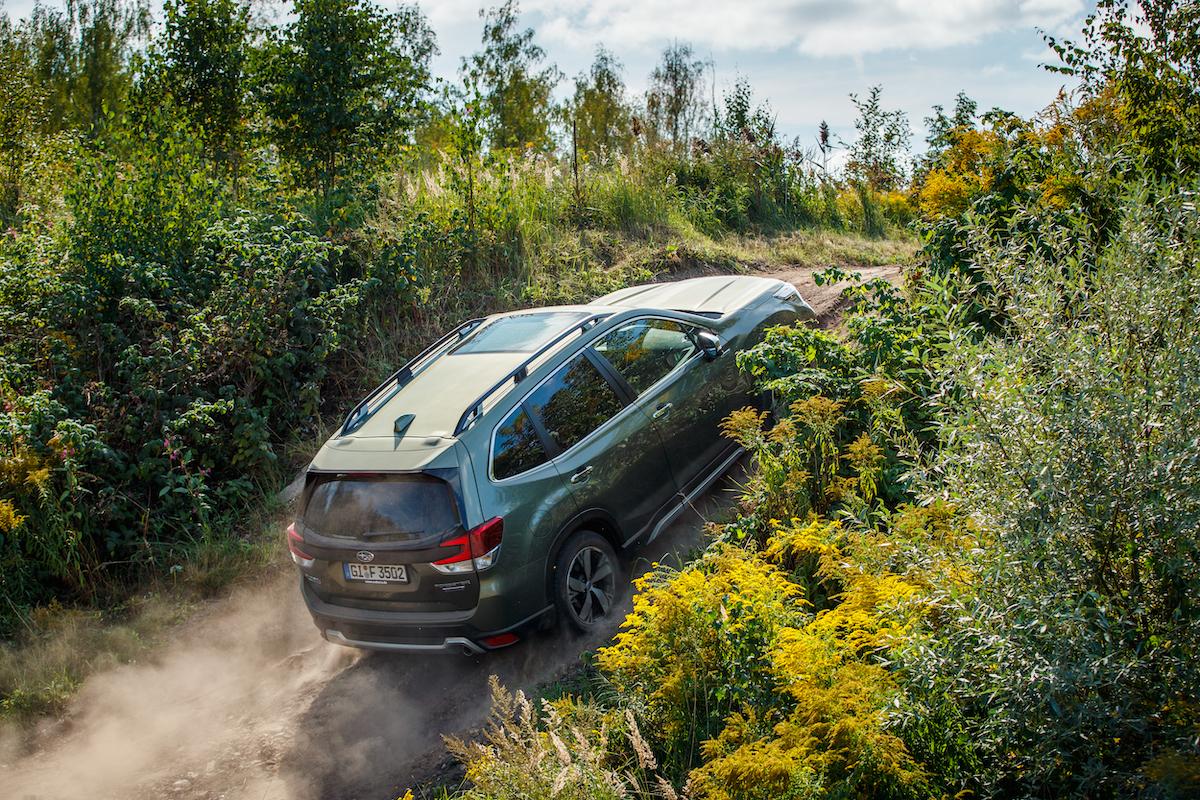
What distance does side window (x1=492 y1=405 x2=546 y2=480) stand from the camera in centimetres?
505

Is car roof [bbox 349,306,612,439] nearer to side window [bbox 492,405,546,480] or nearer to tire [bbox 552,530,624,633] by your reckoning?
side window [bbox 492,405,546,480]

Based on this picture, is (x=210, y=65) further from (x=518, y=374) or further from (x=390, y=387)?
(x=518, y=374)

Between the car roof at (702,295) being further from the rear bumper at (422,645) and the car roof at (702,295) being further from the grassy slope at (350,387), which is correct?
the rear bumper at (422,645)

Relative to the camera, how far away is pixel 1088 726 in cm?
278

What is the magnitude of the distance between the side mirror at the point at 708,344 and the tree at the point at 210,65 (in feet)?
24.2

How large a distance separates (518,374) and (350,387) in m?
4.63

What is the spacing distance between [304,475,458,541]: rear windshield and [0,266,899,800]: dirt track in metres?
1.06

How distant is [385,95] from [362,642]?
7.80 meters

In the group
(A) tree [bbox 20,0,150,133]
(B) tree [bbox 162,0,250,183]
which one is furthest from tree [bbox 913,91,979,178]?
(A) tree [bbox 20,0,150,133]

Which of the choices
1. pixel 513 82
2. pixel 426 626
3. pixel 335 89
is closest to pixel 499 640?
pixel 426 626

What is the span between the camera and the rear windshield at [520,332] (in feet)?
19.9

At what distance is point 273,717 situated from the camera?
17.6ft

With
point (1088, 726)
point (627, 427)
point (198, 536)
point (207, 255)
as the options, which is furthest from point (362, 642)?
point (207, 255)

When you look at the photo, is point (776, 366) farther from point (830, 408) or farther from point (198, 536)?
point (198, 536)
